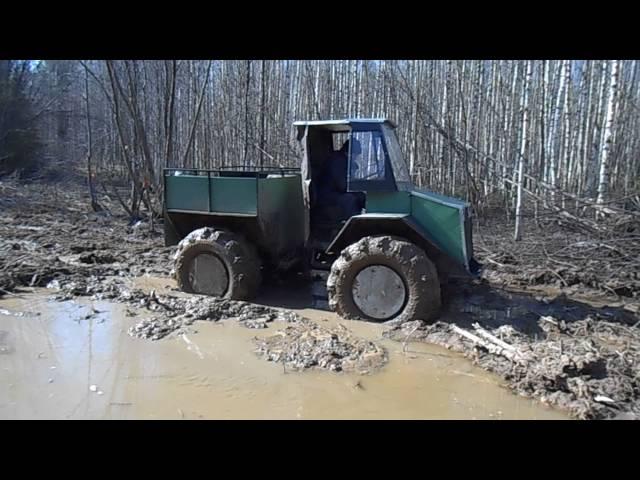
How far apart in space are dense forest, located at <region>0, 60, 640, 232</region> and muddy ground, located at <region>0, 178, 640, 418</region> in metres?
2.44

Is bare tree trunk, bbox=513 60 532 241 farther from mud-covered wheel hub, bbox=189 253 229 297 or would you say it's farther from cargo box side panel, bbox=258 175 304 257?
mud-covered wheel hub, bbox=189 253 229 297

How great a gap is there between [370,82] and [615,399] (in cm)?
1282

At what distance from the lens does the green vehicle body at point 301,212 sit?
5.24 meters

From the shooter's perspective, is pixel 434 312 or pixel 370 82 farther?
pixel 370 82

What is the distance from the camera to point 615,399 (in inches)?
135

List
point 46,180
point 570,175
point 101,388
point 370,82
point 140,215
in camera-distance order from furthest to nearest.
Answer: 1. point 46,180
2. point 370,82
3. point 570,175
4. point 140,215
5. point 101,388

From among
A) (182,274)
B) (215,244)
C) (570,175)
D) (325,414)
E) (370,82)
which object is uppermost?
(370,82)

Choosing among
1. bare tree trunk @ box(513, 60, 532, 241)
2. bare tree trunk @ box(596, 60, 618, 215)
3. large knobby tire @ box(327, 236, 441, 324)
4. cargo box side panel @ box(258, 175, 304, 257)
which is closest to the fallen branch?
large knobby tire @ box(327, 236, 441, 324)

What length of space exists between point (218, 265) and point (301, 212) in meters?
1.36

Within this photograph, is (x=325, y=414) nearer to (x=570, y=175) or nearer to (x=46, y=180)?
(x=570, y=175)

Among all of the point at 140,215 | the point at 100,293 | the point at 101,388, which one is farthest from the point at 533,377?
the point at 140,215

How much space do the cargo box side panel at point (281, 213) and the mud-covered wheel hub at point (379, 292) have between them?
1315 mm

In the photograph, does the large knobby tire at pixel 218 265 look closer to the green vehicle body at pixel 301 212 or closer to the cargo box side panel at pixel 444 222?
the green vehicle body at pixel 301 212

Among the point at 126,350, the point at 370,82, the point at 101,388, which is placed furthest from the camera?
the point at 370,82
